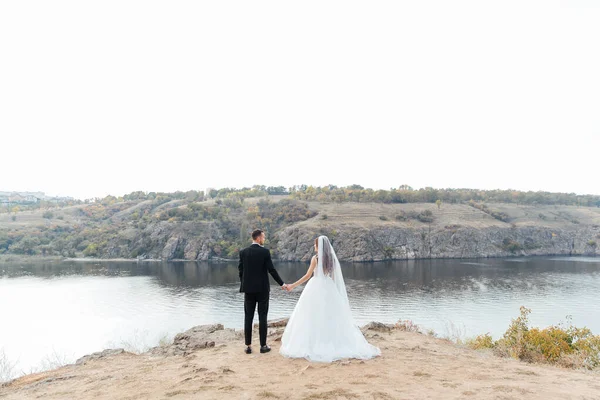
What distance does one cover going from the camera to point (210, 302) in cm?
4738

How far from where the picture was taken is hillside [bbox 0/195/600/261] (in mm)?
101688

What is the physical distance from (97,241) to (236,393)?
116475 mm

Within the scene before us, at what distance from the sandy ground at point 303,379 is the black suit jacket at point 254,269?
4.52 feet

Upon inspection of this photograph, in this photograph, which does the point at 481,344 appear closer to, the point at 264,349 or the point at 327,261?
the point at 327,261

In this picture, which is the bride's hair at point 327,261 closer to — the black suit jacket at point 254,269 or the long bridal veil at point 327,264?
the long bridal veil at point 327,264

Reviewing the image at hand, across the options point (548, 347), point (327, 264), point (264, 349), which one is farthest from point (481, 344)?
point (264, 349)

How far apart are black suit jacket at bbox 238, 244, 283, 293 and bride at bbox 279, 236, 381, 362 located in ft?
2.80

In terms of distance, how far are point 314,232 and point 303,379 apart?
95.8m

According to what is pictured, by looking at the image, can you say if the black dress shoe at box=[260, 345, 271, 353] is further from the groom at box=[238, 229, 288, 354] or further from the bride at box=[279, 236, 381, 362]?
the bride at box=[279, 236, 381, 362]

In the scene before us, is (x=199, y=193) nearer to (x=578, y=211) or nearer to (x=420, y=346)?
(x=578, y=211)

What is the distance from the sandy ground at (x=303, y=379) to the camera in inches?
223

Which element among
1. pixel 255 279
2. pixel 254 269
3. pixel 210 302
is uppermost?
pixel 254 269

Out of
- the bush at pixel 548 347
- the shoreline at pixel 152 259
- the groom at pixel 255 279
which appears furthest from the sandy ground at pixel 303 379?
the shoreline at pixel 152 259

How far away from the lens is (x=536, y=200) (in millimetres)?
141875
